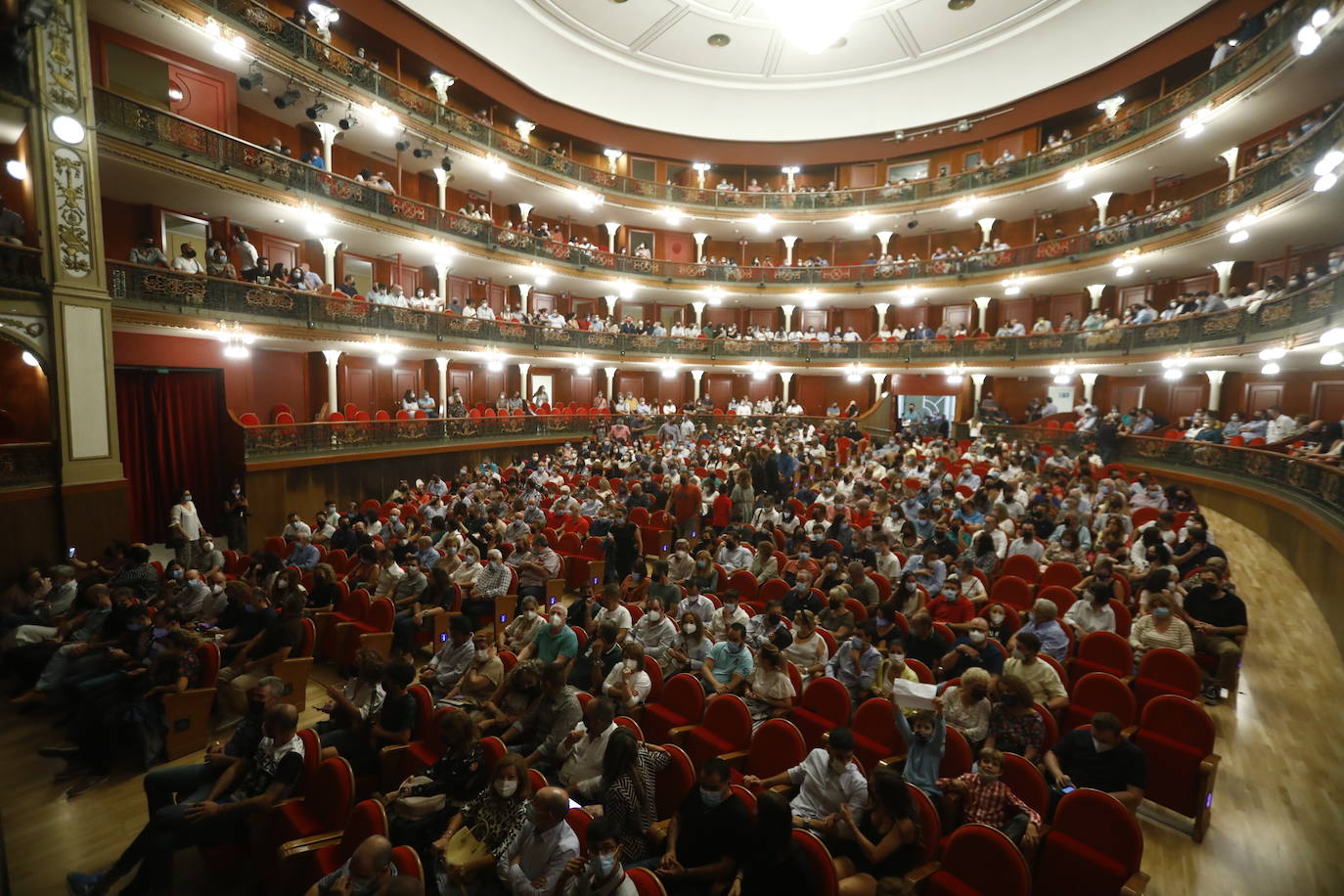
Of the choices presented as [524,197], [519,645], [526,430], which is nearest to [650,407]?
[526,430]

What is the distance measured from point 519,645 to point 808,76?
2681cm

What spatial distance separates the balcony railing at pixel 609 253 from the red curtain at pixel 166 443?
4191 millimetres

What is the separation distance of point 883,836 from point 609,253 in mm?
22213

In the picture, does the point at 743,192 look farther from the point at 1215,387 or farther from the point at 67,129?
the point at 67,129

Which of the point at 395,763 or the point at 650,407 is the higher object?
the point at 650,407

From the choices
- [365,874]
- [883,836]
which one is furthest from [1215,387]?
[365,874]

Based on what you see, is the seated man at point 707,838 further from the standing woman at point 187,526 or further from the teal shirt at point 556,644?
the standing woman at point 187,526

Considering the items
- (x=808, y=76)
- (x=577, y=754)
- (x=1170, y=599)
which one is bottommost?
(x=577, y=754)

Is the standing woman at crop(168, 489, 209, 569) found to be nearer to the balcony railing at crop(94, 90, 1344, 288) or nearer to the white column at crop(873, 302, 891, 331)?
the balcony railing at crop(94, 90, 1344, 288)

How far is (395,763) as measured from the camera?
4277 millimetres

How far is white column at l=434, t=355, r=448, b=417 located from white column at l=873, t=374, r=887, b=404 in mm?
16450

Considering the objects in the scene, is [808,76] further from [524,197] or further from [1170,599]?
[1170,599]

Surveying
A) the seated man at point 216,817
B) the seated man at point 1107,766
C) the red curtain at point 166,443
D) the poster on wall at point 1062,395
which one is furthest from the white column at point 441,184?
the poster on wall at point 1062,395

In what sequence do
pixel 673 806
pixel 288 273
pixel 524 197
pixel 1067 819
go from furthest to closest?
pixel 524 197, pixel 288 273, pixel 673 806, pixel 1067 819
